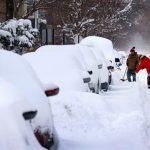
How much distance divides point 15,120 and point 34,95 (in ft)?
2.08

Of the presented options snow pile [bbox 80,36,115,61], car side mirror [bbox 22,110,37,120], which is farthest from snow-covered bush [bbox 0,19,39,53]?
car side mirror [bbox 22,110,37,120]

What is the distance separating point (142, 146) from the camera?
7871 mm

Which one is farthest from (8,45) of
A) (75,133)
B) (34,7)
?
(75,133)

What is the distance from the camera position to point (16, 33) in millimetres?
20188

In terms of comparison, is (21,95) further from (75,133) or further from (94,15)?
(94,15)

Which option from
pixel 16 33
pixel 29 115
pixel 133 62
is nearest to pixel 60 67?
pixel 16 33

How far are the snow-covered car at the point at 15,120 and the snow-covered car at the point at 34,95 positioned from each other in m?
0.12

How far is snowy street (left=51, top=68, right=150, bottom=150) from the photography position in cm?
786

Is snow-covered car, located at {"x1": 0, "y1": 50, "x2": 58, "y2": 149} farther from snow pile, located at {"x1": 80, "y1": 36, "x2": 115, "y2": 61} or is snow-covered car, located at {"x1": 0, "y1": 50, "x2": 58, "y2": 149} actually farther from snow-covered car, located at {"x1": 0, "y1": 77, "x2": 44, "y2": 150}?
snow pile, located at {"x1": 80, "y1": 36, "x2": 115, "y2": 61}

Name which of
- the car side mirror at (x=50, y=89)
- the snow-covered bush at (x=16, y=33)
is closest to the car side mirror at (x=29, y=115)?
the car side mirror at (x=50, y=89)

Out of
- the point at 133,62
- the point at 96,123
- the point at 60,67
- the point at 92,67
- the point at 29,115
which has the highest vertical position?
the point at 29,115

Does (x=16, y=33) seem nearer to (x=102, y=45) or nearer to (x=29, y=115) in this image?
(x=102, y=45)

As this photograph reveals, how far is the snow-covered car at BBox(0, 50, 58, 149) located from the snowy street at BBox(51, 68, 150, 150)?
4.50 feet

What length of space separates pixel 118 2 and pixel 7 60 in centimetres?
5240
